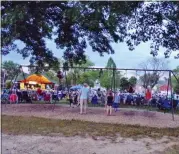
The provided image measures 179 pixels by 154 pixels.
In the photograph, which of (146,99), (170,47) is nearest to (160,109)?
(146,99)

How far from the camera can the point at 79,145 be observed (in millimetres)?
8617

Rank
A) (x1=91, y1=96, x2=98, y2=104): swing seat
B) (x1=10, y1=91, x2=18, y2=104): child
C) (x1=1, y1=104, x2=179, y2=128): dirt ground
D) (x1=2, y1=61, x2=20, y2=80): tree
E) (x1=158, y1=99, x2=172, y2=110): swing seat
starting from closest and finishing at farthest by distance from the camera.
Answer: (x1=1, y1=104, x2=179, y2=128): dirt ground < (x1=2, y1=61, x2=20, y2=80): tree < (x1=158, y1=99, x2=172, y2=110): swing seat < (x1=10, y1=91, x2=18, y2=104): child < (x1=91, y1=96, x2=98, y2=104): swing seat

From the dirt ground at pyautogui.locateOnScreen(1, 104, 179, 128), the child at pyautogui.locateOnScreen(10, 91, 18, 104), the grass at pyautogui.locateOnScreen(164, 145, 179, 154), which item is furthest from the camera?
the child at pyautogui.locateOnScreen(10, 91, 18, 104)

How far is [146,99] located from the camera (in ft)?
74.2

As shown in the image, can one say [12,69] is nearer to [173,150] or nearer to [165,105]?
[165,105]

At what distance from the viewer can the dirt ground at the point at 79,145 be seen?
7973 mm

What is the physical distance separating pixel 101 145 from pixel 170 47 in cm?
931

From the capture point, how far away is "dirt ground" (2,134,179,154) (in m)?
7.97

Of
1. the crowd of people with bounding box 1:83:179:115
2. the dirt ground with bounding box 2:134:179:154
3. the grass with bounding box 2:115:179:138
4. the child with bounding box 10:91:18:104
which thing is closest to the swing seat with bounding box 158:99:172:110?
the crowd of people with bounding box 1:83:179:115

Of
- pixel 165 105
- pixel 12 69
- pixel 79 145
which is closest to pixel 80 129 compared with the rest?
pixel 79 145

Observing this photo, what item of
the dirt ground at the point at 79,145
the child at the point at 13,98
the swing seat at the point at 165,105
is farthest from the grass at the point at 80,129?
the child at the point at 13,98

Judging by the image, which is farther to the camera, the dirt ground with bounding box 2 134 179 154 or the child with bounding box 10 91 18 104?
the child with bounding box 10 91 18 104

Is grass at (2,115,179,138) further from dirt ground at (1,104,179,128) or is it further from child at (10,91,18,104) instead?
child at (10,91,18,104)

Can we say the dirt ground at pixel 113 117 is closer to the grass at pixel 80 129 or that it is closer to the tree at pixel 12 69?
the grass at pixel 80 129
